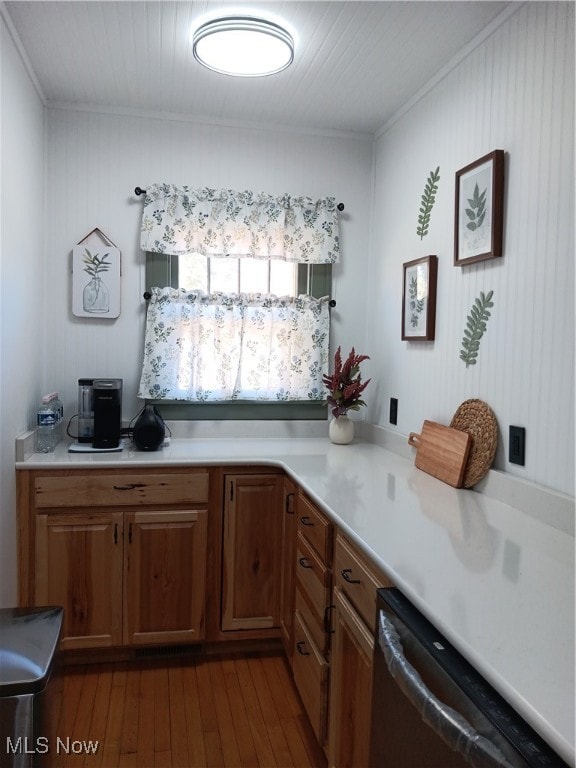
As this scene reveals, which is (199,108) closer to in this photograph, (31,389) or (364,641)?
(31,389)

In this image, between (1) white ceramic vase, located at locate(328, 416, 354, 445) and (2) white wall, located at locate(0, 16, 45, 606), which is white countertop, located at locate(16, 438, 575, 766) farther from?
(1) white ceramic vase, located at locate(328, 416, 354, 445)

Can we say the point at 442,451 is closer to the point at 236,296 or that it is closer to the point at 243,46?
the point at 236,296

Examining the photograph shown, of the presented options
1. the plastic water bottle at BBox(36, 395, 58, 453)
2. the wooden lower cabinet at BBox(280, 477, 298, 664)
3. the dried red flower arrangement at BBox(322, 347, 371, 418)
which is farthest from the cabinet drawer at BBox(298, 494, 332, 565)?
the plastic water bottle at BBox(36, 395, 58, 453)

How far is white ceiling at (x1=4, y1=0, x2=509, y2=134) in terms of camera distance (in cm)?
189

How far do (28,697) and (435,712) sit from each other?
997 mm

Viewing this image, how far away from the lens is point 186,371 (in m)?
2.85

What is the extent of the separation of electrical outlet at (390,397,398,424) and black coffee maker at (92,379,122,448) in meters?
1.28

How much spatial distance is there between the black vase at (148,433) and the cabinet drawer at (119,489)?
0.20 m

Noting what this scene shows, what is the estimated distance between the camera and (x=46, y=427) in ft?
8.11

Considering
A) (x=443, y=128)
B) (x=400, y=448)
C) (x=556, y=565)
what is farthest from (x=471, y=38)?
(x=556, y=565)

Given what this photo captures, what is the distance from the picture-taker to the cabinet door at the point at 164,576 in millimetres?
2389

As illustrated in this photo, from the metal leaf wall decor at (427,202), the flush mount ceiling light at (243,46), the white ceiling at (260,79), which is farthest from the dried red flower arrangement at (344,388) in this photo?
the flush mount ceiling light at (243,46)

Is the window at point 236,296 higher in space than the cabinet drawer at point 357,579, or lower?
higher

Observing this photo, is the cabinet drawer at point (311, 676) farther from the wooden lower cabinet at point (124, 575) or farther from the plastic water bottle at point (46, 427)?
the plastic water bottle at point (46, 427)
